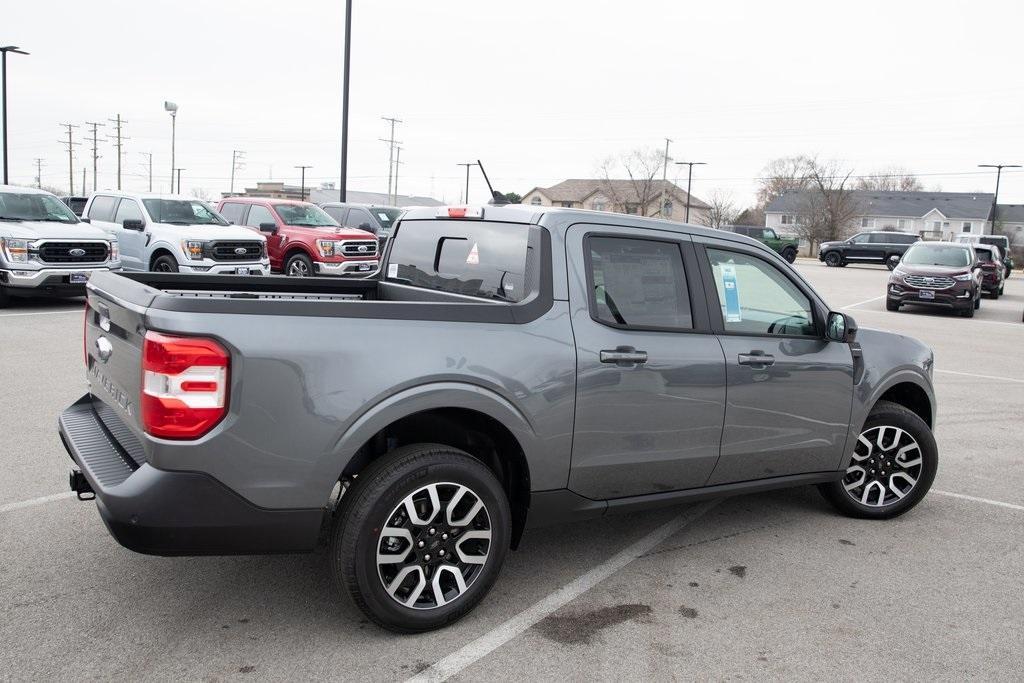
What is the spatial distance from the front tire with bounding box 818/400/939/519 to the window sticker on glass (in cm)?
130

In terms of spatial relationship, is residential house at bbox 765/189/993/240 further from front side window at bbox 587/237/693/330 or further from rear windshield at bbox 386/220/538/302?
front side window at bbox 587/237/693/330

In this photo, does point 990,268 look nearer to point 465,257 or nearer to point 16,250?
point 16,250

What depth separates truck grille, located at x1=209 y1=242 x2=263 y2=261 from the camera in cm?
1492

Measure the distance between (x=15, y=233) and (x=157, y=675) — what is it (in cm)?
1171

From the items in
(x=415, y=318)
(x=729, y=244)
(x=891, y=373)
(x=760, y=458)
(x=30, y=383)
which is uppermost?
(x=729, y=244)

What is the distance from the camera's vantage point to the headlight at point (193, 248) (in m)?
14.6

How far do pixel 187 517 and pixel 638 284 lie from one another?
7.30 ft

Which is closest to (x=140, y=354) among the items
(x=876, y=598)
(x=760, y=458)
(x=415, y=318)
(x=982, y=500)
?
(x=415, y=318)

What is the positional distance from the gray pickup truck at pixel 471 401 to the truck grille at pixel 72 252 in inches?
384

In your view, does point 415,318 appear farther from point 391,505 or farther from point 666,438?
point 666,438

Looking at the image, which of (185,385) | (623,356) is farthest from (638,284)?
(185,385)

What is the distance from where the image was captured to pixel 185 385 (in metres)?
2.94

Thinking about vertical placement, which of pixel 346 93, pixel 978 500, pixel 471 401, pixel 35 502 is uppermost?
pixel 346 93

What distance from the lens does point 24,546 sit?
4113 mm
